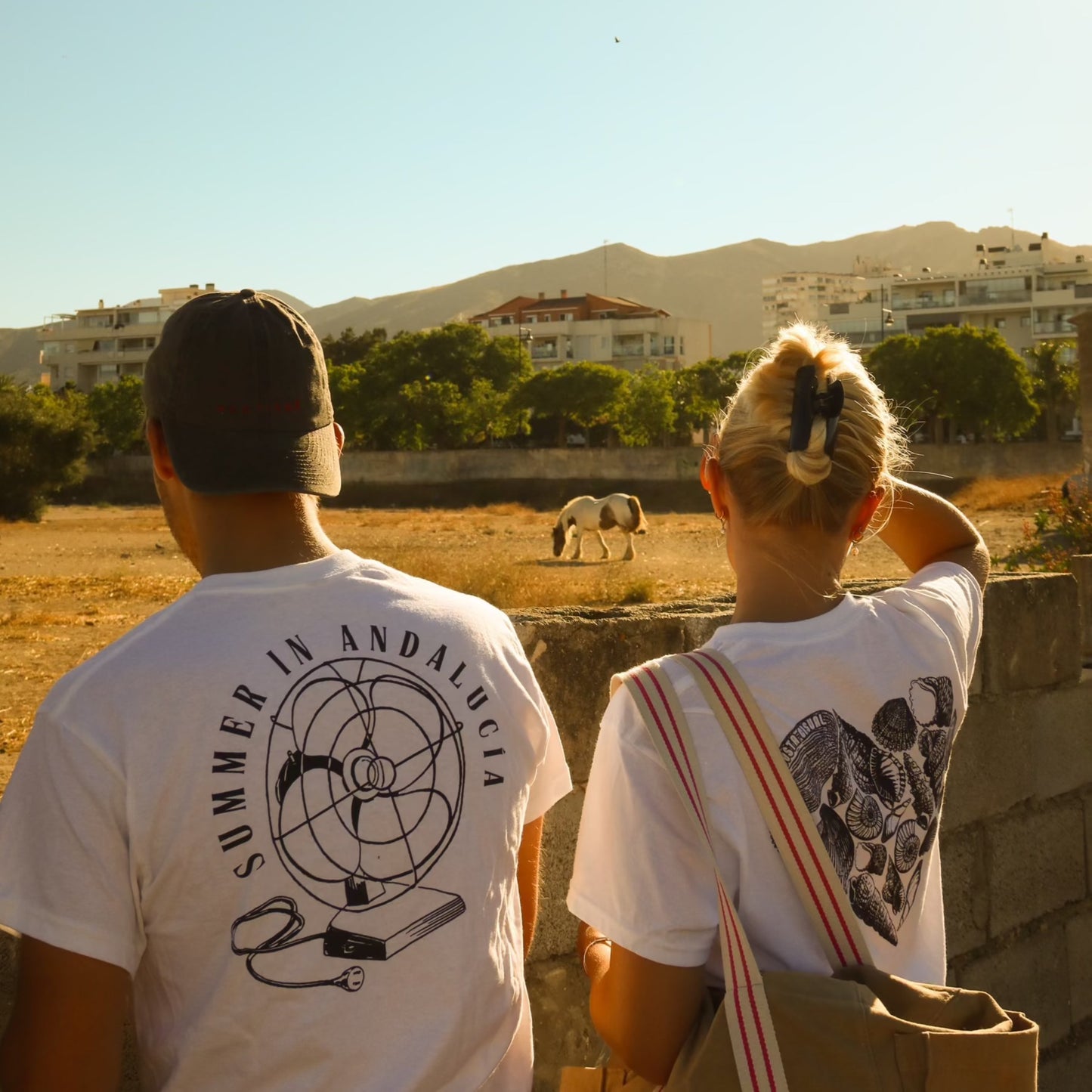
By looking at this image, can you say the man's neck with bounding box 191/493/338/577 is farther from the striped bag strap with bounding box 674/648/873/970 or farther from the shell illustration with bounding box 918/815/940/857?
the shell illustration with bounding box 918/815/940/857

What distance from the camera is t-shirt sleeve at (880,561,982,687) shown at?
6.75 ft

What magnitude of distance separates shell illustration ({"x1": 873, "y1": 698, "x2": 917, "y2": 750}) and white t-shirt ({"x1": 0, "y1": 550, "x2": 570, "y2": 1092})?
0.55m

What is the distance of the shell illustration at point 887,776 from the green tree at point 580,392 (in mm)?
67287

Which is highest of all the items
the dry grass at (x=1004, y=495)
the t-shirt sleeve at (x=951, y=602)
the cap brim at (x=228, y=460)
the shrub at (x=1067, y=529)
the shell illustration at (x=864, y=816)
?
the cap brim at (x=228, y=460)

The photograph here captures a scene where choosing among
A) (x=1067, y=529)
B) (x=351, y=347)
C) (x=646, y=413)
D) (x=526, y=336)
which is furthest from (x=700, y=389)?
(x=1067, y=529)

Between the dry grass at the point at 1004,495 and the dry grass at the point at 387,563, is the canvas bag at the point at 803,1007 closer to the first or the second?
the dry grass at the point at 387,563

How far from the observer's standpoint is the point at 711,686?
1.75m

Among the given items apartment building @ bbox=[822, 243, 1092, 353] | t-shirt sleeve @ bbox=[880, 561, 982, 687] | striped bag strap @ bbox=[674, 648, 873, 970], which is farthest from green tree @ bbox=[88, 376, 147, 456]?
striped bag strap @ bbox=[674, 648, 873, 970]

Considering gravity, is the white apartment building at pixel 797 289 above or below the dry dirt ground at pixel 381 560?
above

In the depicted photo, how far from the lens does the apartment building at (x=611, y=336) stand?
113 meters

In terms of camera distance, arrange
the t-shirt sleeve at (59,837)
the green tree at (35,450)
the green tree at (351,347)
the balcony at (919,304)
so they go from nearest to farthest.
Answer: the t-shirt sleeve at (59,837) → the green tree at (35,450) → the green tree at (351,347) → the balcony at (919,304)

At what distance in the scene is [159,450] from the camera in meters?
1.76

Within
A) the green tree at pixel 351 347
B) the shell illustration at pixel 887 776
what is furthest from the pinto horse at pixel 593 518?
the green tree at pixel 351 347

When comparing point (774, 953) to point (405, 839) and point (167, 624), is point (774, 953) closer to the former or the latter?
point (405, 839)
